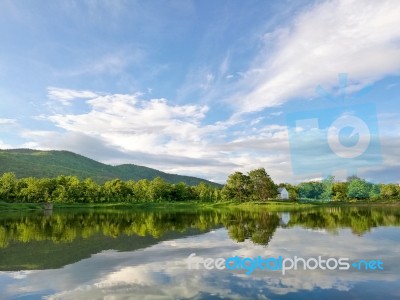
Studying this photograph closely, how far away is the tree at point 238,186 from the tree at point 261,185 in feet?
7.99

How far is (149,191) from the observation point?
15675 cm

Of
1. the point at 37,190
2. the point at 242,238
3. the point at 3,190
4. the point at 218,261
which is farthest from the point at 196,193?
the point at 218,261

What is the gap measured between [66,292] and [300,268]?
45.0 ft

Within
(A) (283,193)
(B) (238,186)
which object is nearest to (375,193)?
Result: (A) (283,193)

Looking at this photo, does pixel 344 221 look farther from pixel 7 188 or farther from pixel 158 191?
pixel 7 188

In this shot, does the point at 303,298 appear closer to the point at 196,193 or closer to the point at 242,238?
the point at 242,238

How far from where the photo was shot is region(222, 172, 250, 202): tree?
148625mm

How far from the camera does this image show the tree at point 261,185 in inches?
5734

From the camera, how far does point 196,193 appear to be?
583 feet

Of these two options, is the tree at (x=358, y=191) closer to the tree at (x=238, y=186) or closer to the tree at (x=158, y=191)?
the tree at (x=238, y=186)

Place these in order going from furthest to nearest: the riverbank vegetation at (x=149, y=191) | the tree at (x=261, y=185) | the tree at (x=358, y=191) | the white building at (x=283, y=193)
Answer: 1. the white building at (x=283, y=193)
2. the tree at (x=358, y=191)
3. the tree at (x=261, y=185)
4. the riverbank vegetation at (x=149, y=191)
